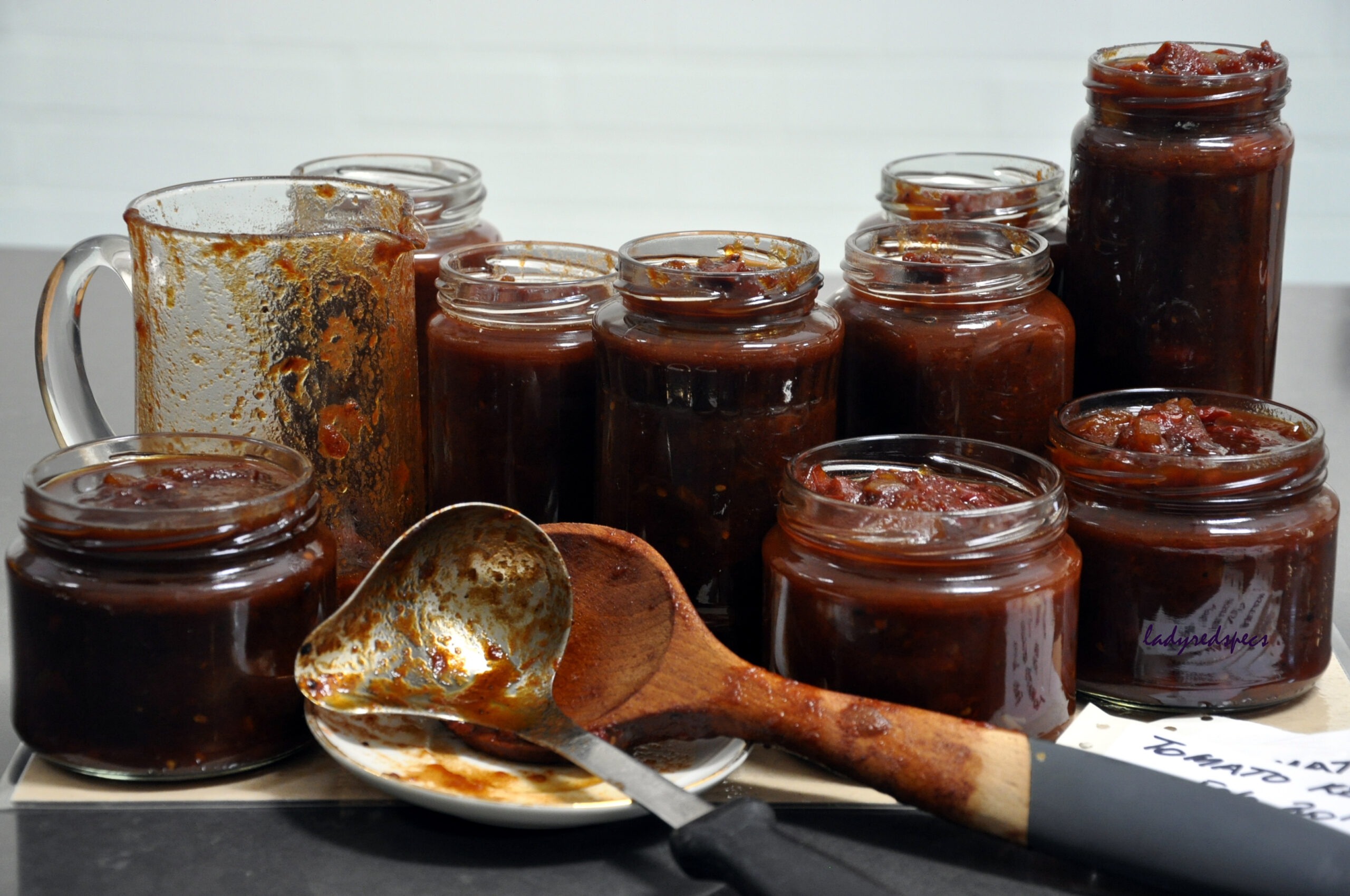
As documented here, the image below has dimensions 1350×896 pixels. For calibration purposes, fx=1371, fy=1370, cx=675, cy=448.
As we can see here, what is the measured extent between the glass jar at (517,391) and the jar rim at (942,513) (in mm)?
199

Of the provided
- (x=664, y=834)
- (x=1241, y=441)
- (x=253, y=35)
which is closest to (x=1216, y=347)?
(x=1241, y=441)

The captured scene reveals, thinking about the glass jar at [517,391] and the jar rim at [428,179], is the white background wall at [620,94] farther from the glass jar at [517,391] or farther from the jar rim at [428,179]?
the glass jar at [517,391]

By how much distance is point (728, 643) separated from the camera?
3.18ft

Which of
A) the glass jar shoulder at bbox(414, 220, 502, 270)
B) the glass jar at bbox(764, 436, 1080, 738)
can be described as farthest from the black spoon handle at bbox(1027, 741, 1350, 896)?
the glass jar shoulder at bbox(414, 220, 502, 270)

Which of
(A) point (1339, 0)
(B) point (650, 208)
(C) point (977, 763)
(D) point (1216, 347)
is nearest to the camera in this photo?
(C) point (977, 763)

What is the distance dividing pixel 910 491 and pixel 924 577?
2.6 inches

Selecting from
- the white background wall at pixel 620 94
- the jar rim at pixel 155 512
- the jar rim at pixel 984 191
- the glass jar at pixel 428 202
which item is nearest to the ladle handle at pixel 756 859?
the jar rim at pixel 155 512

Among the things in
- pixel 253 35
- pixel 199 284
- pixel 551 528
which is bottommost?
pixel 551 528

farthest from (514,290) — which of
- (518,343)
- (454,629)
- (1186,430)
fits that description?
(1186,430)

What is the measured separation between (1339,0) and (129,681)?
Result: 8.38 ft

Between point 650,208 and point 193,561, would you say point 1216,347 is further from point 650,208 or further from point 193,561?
point 650,208

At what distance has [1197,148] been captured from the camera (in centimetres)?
98

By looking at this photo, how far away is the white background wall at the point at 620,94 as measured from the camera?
262 cm

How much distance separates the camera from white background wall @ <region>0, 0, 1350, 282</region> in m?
2.62
